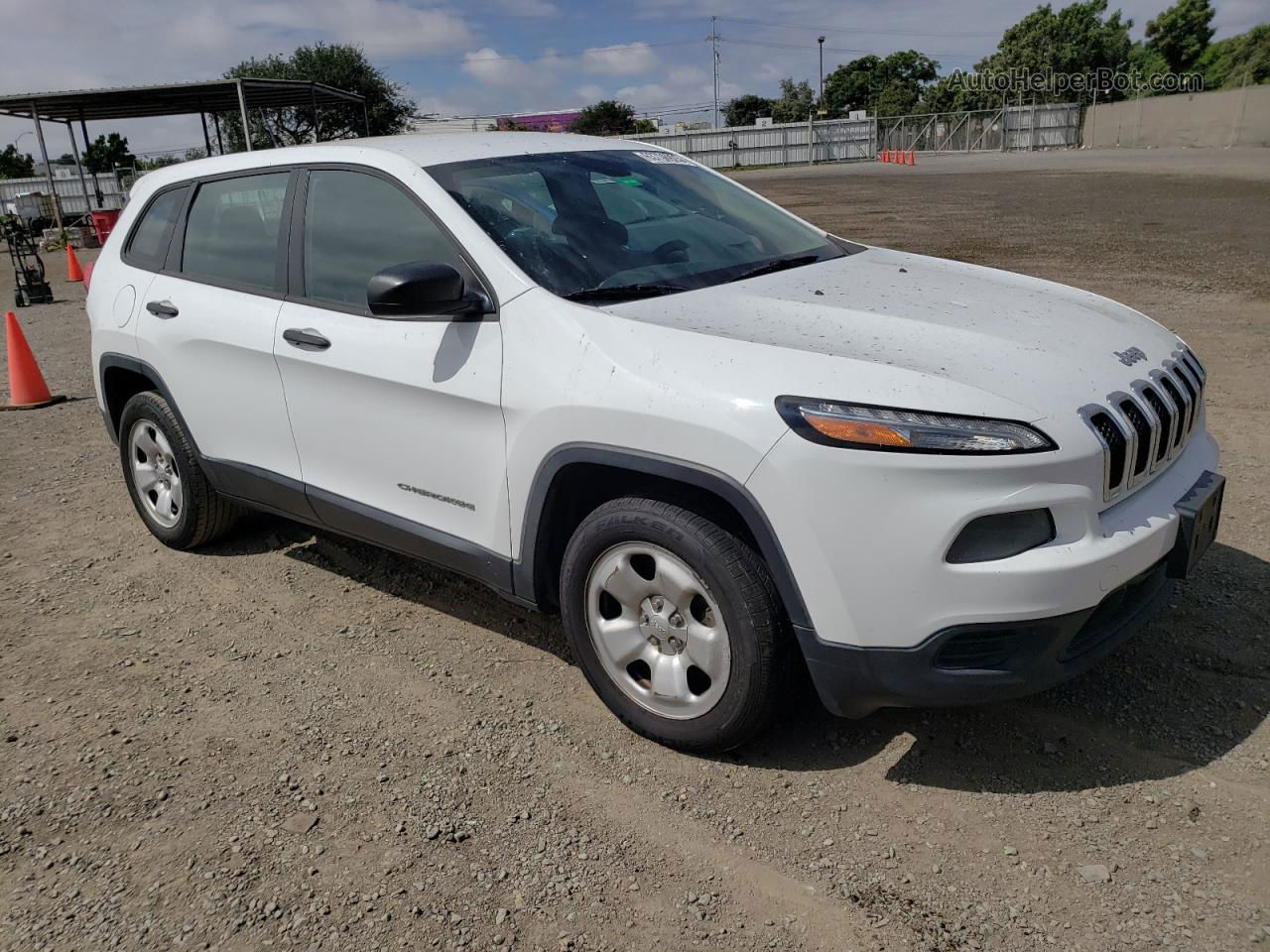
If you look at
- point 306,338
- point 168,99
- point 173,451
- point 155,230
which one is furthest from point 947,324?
point 168,99

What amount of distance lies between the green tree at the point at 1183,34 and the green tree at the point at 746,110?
33884mm

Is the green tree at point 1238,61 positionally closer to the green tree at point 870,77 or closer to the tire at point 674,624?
the green tree at point 870,77

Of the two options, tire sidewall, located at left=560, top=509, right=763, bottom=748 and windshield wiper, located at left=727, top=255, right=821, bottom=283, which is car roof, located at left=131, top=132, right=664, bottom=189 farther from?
tire sidewall, located at left=560, top=509, right=763, bottom=748

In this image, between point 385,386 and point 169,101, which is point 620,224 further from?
point 169,101

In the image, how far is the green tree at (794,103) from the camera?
95.8 m

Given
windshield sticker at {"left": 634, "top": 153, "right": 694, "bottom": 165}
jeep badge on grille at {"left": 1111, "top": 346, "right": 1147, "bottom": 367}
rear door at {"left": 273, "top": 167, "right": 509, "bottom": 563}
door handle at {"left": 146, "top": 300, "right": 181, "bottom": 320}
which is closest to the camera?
jeep badge on grille at {"left": 1111, "top": 346, "right": 1147, "bottom": 367}

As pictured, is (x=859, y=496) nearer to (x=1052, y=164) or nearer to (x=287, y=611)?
(x=287, y=611)

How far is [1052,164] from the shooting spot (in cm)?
3534

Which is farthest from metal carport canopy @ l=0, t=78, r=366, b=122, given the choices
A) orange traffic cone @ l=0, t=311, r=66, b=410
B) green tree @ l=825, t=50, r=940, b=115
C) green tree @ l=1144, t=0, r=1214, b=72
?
green tree @ l=825, t=50, r=940, b=115

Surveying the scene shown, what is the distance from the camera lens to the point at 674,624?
292 cm

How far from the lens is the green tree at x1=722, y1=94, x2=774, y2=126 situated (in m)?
99.2

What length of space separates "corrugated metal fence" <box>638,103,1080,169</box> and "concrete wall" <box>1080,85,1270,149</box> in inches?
84.2

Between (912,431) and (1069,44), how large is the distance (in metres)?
90.8

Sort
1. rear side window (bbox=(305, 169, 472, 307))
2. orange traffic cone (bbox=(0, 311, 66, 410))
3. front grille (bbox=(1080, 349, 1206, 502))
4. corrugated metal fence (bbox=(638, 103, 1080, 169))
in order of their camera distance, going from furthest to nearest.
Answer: corrugated metal fence (bbox=(638, 103, 1080, 169)) < orange traffic cone (bbox=(0, 311, 66, 410)) < rear side window (bbox=(305, 169, 472, 307)) < front grille (bbox=(1080, 349, 1206, 502))
